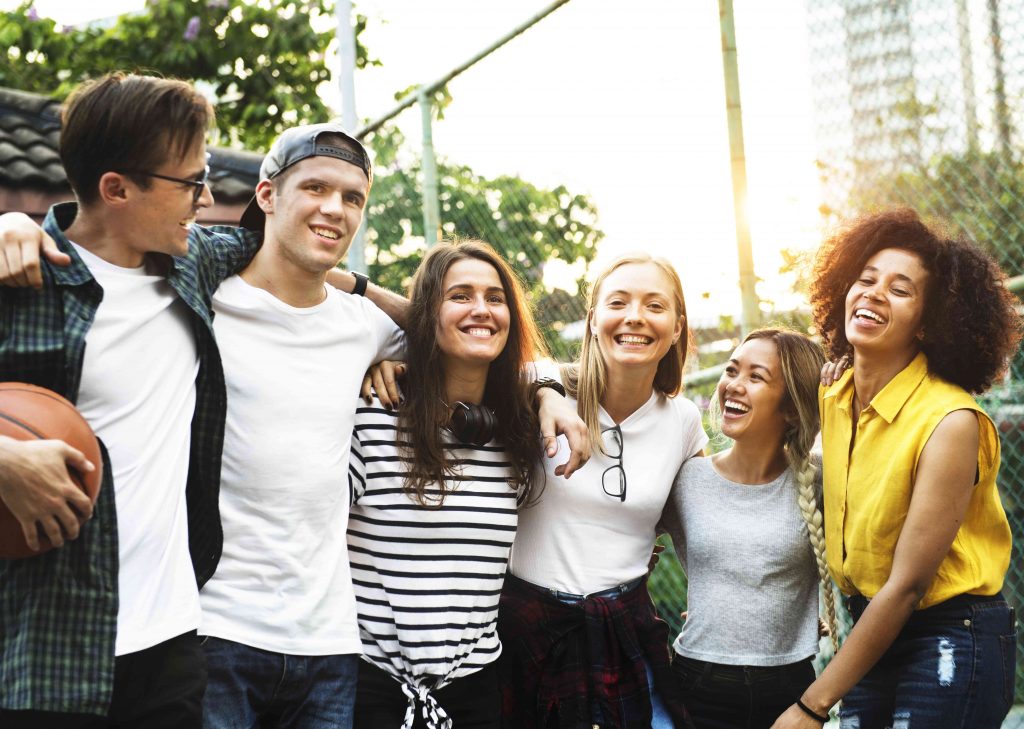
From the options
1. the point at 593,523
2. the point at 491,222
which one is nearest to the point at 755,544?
the point at 593,523

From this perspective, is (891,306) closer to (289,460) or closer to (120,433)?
(289,460)

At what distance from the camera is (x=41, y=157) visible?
239 inches

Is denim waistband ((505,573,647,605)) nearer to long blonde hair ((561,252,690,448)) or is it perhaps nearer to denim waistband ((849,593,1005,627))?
long blonde hair ((561,252,690,448))

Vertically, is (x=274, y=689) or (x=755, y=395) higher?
(x=755, y=395)

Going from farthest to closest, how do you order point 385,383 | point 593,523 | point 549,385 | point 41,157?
1. point 41,157
2. point 549,385
3. point 593,523
4. point 385,383

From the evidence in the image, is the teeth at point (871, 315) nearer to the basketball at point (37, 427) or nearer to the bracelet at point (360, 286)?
the bracelet at point (360, 286)

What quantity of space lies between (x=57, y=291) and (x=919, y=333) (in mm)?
2094

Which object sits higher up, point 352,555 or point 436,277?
point 436,277

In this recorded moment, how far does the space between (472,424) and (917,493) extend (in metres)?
1.15

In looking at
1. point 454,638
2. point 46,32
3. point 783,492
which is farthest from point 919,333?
point 46,32

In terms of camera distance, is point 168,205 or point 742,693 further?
point 742,693

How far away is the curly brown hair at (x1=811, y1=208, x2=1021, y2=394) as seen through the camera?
9.11 ft

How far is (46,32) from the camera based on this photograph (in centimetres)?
951

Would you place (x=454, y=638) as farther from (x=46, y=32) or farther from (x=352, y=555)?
(x=46, y=32)
